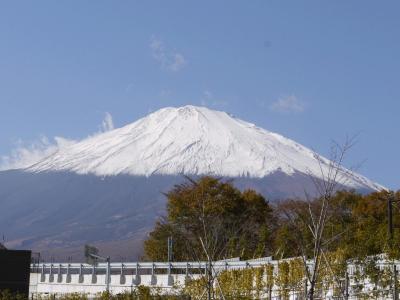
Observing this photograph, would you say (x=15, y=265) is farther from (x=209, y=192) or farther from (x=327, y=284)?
(x=209, y=192)

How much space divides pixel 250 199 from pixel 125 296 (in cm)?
5107

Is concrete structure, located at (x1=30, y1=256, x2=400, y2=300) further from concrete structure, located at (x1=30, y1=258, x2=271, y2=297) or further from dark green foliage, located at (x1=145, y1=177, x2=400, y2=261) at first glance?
dark green foliage, located at (x1=145, y1=177, x2=400, y2=261)

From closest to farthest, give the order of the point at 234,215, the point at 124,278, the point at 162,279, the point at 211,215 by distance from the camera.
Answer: the point at 162,279, the point at 124,278, the point at 211,215, the point at 234,215

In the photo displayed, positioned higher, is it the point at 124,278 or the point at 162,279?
the point at 124,278

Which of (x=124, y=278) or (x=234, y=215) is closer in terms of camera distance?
(x=124, y=278)

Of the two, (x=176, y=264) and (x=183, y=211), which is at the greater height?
(x=183, y=211)

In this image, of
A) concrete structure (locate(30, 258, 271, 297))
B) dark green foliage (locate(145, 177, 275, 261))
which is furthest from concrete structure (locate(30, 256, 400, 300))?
dark green foliage (locate(145, 177, 275, 261))

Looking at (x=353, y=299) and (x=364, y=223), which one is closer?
(x=353, y=299)

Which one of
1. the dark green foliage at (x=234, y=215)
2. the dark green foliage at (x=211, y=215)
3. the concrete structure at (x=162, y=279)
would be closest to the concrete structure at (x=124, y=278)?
→ the concrete structure at (x=162, y=279)

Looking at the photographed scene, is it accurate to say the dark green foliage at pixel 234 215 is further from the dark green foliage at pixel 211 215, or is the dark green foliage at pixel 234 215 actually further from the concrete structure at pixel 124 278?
the concrete structure at pixel 124 278

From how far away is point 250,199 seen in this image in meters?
87.6

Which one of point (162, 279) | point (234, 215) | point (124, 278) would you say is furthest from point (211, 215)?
point (162, 279)

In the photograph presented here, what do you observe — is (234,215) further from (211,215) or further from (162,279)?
(162,279)

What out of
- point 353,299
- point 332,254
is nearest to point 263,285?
point 332,254
